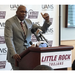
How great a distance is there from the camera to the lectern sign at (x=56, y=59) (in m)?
1.85

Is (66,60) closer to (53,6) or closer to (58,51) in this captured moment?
(58,51)

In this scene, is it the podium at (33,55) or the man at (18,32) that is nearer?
the podium at (33,55)

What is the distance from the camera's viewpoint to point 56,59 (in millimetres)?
1911

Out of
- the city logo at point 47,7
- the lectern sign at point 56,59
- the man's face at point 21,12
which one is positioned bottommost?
the lectern sign at point 56,59

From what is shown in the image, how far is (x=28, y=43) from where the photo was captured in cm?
244

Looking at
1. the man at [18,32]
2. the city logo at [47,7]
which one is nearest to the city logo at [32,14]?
the city logo at [47,7]

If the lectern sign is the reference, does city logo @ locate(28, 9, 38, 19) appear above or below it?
above

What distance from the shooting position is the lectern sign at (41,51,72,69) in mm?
1850

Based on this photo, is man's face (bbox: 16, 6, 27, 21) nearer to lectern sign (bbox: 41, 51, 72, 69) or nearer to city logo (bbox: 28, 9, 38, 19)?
lectern sign (bbox: 41, 51, 72, 69)

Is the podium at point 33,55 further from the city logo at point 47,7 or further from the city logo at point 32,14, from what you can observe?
the city logo at point 47,7

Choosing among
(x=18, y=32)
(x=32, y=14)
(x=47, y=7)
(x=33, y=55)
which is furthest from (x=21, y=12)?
(x=47, y=7)

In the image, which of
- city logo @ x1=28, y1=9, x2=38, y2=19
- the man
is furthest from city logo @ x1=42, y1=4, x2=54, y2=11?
the man

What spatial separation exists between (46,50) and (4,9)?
2119mm
